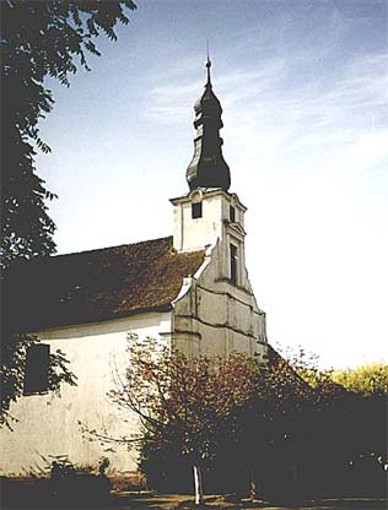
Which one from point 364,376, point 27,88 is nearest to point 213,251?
point 27,88

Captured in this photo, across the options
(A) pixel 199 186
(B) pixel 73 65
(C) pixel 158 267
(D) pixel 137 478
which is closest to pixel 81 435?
(D) pixel 137 478

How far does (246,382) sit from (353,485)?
213 inches

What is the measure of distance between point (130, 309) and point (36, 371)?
5032mm

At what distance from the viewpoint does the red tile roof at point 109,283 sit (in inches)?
1156

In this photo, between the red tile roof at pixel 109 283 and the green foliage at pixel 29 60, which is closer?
the green foliage at pixel 29 60

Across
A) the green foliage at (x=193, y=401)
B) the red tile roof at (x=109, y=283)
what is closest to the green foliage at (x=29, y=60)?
the green foliage at (x=193, y=401)

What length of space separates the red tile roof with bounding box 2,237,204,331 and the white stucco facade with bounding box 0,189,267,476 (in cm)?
54

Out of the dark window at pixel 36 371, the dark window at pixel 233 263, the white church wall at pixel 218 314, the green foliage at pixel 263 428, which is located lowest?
the green foliage at pixel 263 428

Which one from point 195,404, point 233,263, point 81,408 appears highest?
point 233,263

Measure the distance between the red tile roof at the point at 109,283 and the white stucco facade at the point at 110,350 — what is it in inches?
21.2

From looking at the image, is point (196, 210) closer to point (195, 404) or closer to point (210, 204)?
point (210, 204)

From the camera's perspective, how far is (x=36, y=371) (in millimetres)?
28547

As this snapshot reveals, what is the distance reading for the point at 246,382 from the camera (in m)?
21.7

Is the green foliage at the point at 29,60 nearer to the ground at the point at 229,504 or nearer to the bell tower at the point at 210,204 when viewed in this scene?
the ground at the point at 229,504
